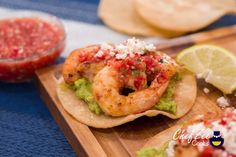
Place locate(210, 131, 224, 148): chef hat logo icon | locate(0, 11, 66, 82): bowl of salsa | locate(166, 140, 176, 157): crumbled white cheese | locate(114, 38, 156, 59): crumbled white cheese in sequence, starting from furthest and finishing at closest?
locate(0, 11, 66, 82): bowl of salsa
locate(114, 38, 156, 59): crumbled white cheese
locate(166, 140, 176, 157): crumbled white cheese
locate(210, 131, 224, 148): chef hat logo icon

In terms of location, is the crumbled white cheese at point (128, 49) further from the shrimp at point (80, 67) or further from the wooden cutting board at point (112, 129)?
the wooden cutting board at point (112, 129)

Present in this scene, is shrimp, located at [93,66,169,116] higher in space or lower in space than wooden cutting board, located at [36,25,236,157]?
higher

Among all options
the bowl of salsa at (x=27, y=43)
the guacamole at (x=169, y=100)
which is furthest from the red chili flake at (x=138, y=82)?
the bowl of salsa at (x=27, y=43)

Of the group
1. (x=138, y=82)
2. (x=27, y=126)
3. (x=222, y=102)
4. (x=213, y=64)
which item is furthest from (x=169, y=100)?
(x=27, y=126)

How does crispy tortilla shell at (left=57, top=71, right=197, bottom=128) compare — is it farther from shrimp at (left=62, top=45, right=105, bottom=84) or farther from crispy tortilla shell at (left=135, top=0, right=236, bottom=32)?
crispy tortilla shell at (left=135, top=0, right=236, bottom=32)

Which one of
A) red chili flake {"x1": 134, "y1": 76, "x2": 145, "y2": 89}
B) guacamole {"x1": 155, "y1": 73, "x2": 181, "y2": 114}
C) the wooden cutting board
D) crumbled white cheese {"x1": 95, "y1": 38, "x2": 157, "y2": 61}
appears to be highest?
crumbled white cheese {"x1": 95, "y1": 38, "x2": 157, "y2": 61}

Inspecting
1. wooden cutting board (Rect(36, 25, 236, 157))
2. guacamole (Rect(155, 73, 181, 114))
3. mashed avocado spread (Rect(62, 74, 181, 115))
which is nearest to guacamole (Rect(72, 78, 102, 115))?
mashed avocado spread (Rect(62, 74, 181, 115))

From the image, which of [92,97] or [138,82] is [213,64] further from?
[92,97]
